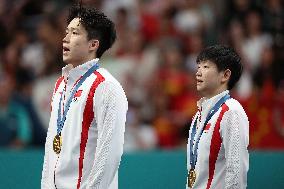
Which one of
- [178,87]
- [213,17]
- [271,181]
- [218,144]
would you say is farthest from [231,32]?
[218,144]

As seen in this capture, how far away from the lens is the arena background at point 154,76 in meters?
7.78

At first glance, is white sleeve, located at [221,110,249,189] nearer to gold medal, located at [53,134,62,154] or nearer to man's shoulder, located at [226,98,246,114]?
man's shoulder, located at [226,98,246,114]

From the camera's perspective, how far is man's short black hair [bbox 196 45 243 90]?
233 inches

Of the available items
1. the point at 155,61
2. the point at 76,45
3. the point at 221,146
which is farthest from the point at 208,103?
the point at 155,61

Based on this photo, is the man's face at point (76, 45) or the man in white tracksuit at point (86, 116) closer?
the man in white tracksuit at point (86, 116)

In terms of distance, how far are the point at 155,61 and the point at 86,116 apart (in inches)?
205

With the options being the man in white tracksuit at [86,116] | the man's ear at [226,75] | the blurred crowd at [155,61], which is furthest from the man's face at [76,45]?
the blurred crowd at [155,61]

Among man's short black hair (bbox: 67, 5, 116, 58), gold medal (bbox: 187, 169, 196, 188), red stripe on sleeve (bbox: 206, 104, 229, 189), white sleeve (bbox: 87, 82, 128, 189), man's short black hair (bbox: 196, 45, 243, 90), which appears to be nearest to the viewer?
white sleeve (bbox: 87, 82, 128, 189)

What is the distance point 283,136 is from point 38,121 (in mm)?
2650

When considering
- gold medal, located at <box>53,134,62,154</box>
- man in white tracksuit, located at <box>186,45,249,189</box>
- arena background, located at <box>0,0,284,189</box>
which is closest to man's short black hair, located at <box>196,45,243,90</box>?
man in white tracksuit, located at <box>186,45,249,189</box>

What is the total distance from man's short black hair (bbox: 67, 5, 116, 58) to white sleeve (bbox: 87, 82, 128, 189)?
1.31 ft

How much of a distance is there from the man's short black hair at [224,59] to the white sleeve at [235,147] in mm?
379

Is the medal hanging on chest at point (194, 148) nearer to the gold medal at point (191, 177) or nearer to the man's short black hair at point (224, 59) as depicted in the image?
the gold medal at point (191, 177)

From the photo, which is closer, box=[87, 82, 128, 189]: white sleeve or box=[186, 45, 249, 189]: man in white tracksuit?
box=[87, 82, 128, 189]: white sleeve
